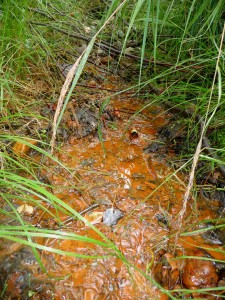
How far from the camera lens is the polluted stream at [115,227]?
100 cm

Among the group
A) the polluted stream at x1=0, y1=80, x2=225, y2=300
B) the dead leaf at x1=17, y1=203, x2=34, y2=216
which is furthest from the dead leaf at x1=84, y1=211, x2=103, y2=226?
the dead leaf at x1=17, y1=203, x2=34, y2=216

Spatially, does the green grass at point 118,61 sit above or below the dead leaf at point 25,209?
above

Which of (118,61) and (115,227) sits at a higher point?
(118,61)

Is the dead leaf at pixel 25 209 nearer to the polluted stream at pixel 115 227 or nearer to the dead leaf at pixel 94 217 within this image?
the polluted stream at pixel 115 227

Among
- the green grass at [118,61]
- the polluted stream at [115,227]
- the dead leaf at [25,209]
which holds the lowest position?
the polluted stream at [115,227]

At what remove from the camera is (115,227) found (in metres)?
1.21

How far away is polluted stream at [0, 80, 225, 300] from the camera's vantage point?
39.4 inches

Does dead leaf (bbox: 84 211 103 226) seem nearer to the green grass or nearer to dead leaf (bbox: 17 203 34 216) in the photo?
the green grass

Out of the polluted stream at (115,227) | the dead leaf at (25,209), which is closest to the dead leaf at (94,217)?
the polluted stream at (115,227)

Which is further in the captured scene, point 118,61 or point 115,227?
point 118,61

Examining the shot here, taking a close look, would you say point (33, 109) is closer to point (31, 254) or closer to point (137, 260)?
point (31, 254)

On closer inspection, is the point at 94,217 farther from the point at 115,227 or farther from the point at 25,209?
the point at 25,209

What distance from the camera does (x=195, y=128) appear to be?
1.54 metres

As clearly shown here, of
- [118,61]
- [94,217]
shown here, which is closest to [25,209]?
[94,217]
